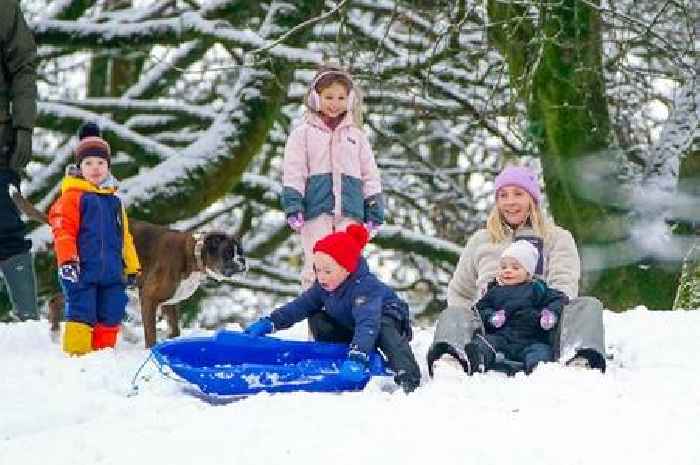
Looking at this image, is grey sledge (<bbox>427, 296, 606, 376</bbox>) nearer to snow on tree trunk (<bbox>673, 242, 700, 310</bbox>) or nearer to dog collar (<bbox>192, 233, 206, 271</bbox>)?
dog collar (<bbox>192, 233, 206, 271</bbox>)

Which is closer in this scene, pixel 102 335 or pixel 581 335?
pixel 581 335

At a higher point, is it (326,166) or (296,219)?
(326,166)

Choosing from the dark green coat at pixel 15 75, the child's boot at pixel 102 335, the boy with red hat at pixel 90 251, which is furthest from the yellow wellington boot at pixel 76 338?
the dark green coat at pixel 15 75

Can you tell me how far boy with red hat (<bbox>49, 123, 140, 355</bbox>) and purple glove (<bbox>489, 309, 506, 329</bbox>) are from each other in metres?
2.24

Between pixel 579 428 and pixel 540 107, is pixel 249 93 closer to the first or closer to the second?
pixel 540 107

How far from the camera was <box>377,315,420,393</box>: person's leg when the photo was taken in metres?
5.68

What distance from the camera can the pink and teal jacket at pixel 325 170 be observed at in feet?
24.1

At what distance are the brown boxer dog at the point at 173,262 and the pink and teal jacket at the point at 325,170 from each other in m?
0.66

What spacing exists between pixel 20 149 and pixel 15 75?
50 cm

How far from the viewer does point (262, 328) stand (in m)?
6.21

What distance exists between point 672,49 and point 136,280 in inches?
169

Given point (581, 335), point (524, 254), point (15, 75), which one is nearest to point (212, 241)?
point (15, 75)

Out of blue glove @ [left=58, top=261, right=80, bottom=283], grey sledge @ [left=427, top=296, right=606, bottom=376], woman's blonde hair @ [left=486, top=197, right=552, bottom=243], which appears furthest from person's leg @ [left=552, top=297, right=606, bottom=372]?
blue glove @ [left=58, top=261, right=80, bottom=283]

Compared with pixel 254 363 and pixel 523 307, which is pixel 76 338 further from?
pixel 523 307
